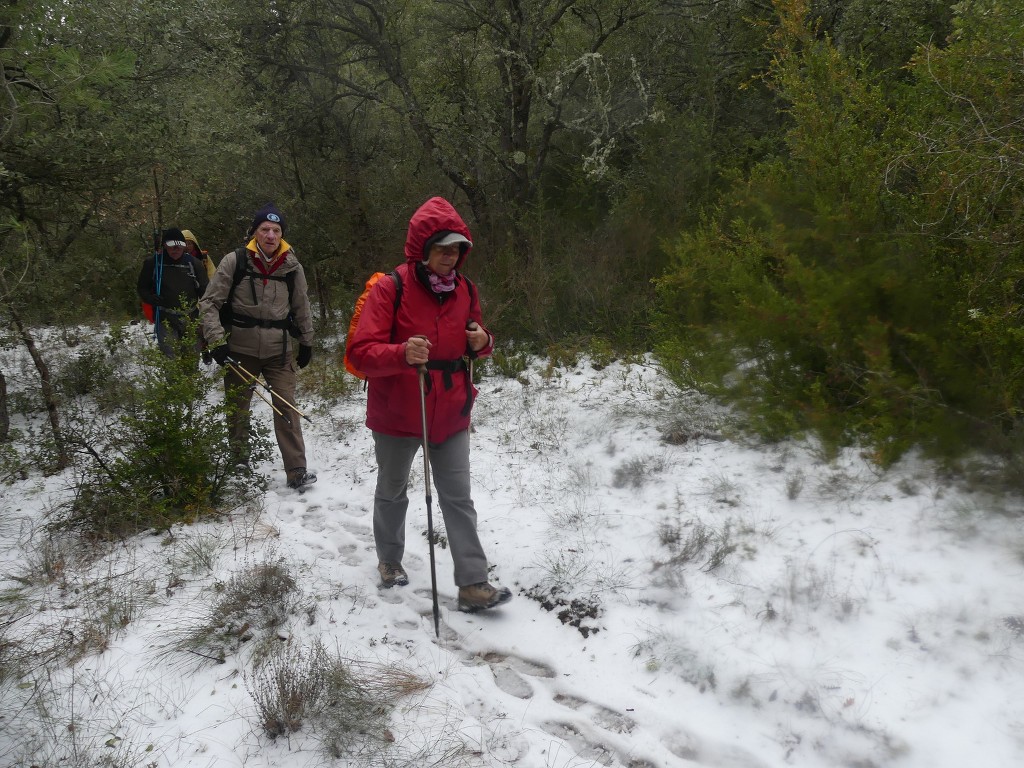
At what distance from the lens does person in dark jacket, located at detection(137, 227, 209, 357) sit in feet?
22.3

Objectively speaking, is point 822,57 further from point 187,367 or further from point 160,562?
point 160,562

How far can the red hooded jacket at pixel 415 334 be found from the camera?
3.29 m

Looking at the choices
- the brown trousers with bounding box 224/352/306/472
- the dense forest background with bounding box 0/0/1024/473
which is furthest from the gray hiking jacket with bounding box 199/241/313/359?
the dense forest background with bounding box 0/0/1024/473

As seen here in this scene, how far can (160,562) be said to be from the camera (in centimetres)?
411

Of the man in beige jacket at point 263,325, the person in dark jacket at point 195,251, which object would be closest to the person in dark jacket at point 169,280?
the person in dark jacket at point 195,251

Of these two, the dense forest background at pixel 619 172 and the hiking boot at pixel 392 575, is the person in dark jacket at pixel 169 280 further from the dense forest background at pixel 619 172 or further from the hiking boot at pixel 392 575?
the hiking boot at pixel 392 575

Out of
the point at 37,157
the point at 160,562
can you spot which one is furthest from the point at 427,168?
the point at 160,562

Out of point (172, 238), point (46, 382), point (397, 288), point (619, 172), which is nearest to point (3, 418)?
point (46, 382)

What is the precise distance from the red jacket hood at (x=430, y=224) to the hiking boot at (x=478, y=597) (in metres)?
1.80

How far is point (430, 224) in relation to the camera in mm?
3270

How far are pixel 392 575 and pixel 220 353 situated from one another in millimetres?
2283

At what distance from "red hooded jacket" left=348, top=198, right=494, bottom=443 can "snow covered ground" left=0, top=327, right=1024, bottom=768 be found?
1.10 m

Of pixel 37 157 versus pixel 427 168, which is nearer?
pixel 37 157

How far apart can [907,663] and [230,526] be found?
4.04m
